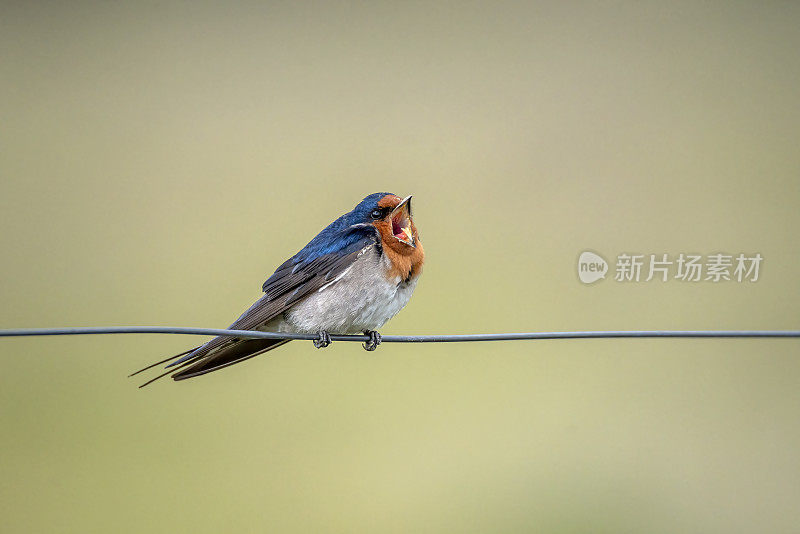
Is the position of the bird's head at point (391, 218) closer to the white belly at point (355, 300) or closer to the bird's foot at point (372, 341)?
the white belly at point (355, 300)

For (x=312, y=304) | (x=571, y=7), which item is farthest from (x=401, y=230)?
(x=571, y=7)

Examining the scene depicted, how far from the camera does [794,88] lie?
Result: 562cm

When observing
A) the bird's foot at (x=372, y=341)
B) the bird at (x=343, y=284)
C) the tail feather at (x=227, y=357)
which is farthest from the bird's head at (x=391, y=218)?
the tail feather at (x=227, y=357)

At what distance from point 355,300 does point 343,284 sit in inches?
2.4

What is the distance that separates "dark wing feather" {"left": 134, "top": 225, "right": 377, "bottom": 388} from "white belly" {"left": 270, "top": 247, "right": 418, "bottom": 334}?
0.10ft

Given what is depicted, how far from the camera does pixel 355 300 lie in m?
2.24

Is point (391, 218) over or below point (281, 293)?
over

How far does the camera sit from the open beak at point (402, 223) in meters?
2.34

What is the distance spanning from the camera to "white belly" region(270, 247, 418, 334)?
224 cm

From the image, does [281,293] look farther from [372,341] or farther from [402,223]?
[402,223]

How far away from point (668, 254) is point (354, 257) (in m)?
2.81

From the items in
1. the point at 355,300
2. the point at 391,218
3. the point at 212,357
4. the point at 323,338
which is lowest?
the point at 212,357

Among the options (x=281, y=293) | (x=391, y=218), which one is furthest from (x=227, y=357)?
(x=391, y=218)

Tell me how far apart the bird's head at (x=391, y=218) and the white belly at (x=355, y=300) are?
0.07m
